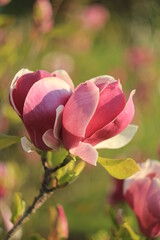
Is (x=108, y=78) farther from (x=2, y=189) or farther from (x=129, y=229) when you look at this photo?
(x=2, y=189)

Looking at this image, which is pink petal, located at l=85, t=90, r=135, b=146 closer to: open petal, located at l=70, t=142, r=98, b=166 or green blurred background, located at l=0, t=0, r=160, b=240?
open petal, located at l=70, t=142, r=98, b=166

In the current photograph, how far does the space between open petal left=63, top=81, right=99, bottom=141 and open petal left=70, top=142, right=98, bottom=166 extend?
19 millimetres

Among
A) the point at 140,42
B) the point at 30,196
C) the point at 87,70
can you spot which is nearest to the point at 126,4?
the point at 140,42

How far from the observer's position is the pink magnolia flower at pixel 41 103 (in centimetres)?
52

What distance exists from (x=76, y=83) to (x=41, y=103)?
2158 mm

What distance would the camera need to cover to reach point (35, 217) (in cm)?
164

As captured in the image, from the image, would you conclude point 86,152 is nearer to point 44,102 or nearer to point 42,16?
point 44,102

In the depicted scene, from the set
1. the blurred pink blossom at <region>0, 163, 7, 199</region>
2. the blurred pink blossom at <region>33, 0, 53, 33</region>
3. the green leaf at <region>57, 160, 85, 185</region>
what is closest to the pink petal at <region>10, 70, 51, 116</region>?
the green leaf at <region>57, 160, 85, 185</region>

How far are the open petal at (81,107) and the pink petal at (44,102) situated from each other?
15mm

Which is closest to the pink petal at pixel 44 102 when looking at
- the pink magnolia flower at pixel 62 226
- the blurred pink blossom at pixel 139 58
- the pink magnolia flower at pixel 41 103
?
the pink magnolia flower at pixel 41 103

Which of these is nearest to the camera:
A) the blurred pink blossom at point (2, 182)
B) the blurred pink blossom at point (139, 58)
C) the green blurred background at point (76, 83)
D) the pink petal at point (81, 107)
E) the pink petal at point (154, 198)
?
the pink petal at point (81, 107)

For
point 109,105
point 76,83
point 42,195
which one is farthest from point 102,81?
point 76,83

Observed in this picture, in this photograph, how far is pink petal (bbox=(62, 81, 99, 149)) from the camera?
1.68 feet

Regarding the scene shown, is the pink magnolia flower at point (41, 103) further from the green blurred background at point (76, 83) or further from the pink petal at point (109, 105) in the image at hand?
the green blurred background at point (76, 83)
